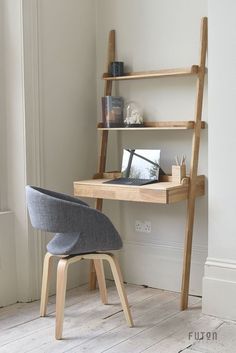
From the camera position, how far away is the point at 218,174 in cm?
304

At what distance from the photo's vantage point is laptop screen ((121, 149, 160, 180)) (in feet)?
11.0

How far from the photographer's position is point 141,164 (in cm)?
340

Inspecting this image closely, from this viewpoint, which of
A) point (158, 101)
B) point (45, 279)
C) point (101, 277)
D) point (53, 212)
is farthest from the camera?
point (158, 101)

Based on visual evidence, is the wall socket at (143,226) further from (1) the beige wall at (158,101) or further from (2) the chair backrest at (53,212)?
(2) the chair backrest at (53,212)

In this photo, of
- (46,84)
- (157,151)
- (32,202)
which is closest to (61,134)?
(46,84)

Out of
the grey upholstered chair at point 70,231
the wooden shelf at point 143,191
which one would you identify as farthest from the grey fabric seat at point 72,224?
the wooden shelf at point 143,191

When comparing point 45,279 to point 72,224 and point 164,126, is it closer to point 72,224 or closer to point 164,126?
point 72,224

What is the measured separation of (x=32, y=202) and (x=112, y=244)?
0.48 m

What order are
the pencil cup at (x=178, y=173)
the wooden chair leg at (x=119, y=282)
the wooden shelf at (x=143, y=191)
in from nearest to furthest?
the wooden chair leg at (x=119, y=282), the wooden shelf at (x=143, y=191), the pencil cup at (x=178, y=173)

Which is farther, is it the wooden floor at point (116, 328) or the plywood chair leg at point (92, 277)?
the plywood chair leg at point (92, 277)

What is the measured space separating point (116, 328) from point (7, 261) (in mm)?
862

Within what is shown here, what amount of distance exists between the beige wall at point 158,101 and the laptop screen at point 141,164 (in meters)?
0.19

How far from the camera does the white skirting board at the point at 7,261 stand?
10.9 ft

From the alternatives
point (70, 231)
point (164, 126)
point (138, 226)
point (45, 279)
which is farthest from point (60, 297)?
point (164, 126)
